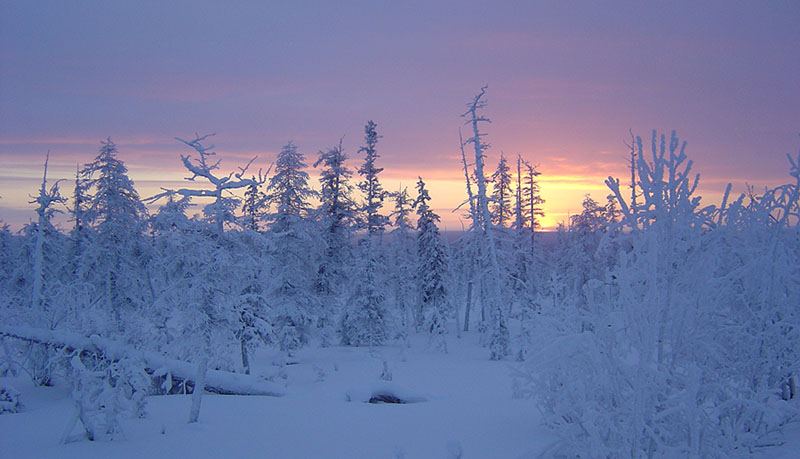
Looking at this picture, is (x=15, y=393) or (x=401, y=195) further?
(x=401, y=195)

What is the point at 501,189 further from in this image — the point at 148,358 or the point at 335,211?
the point at 148,358

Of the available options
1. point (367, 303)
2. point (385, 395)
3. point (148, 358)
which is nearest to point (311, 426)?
point (385, 395)

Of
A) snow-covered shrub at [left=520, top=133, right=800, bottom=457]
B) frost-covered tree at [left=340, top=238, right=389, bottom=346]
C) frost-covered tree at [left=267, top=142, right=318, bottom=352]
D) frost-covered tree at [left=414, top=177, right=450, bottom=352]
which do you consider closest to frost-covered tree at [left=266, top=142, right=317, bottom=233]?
frost-covered tree at [left=267, top=142, right=318, bottom=352]

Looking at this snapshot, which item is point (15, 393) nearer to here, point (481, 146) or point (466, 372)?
point (466, 372)

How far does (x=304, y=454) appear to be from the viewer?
30.9 feet

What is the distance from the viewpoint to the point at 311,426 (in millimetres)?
11336

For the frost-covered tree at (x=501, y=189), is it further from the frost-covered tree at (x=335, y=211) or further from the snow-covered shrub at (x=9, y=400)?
the snow-covered shrub at (x=9, y=400)

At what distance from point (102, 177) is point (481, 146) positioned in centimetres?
1991

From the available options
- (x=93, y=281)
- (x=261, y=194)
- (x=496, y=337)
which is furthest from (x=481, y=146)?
(x=93, y=281)

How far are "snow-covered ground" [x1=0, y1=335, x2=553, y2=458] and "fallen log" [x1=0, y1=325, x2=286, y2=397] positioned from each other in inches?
22.5

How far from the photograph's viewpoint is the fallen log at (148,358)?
12930 mm

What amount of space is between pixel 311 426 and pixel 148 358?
5909mm

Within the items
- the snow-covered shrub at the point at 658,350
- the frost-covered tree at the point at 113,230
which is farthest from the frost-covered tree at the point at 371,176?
the snow-covered shrub at the point at 658,350

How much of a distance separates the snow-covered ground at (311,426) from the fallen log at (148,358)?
0.57m
